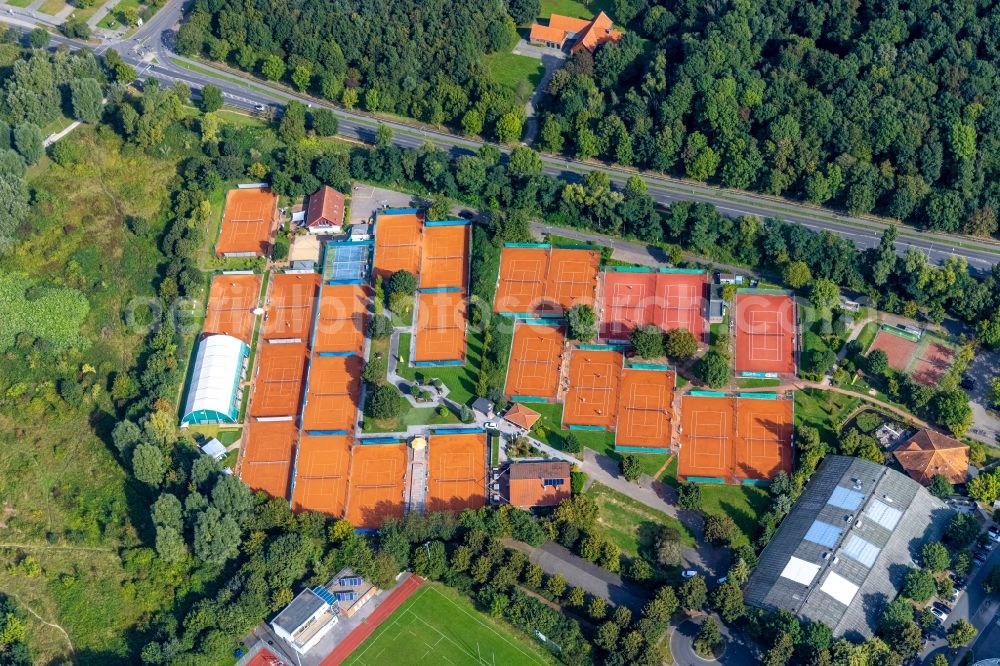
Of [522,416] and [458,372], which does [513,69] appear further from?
[522,416]

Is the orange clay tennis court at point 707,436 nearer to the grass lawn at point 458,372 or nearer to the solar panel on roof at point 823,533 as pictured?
the solar panel on roof at point 823,533

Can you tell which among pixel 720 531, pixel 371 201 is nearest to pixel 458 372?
pixel 371 201

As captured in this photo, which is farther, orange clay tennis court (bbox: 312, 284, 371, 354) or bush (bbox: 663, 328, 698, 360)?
orange clay tennis court (bbox: 312, 284, 371, 354)

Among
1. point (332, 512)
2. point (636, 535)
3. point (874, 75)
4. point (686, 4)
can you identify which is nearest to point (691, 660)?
point (636, 535)

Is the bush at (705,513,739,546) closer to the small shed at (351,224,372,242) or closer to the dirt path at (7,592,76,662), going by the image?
the small shed at (351,224,372,242)

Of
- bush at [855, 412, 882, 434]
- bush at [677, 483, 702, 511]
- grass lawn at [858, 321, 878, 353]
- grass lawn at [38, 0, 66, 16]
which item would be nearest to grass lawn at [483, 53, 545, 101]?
grass lawn at [858, 321, 878, 353]

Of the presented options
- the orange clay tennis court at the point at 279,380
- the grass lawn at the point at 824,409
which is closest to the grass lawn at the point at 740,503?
the grass lawn at the point at 824,409
